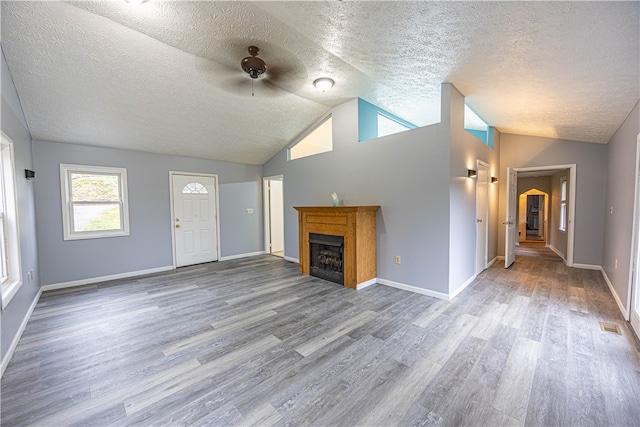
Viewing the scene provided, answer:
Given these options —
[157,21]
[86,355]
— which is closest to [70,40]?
[157,21]

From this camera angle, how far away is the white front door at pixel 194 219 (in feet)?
17.2

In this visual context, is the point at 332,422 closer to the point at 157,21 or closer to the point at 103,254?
the point at 157,21

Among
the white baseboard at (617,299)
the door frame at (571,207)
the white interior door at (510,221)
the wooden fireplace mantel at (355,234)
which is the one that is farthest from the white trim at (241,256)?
the door frame at (571,207)

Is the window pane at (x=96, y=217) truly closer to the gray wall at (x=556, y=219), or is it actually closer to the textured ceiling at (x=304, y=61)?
the textured ceiling at (x=304, y=61)

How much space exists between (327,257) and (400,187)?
1.65 metres

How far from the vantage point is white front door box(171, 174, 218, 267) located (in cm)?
525

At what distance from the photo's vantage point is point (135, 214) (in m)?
4.72

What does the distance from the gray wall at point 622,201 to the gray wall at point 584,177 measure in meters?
0.75

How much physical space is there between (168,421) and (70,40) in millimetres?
3403

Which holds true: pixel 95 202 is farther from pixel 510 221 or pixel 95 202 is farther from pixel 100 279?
pixel 510 221

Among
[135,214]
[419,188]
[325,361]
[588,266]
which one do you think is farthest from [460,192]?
[135,214]

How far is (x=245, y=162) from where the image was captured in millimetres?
6156

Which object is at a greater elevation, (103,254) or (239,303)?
(103,254)

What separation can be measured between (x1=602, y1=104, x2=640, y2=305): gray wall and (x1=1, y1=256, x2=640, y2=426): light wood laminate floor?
0.40 meters
